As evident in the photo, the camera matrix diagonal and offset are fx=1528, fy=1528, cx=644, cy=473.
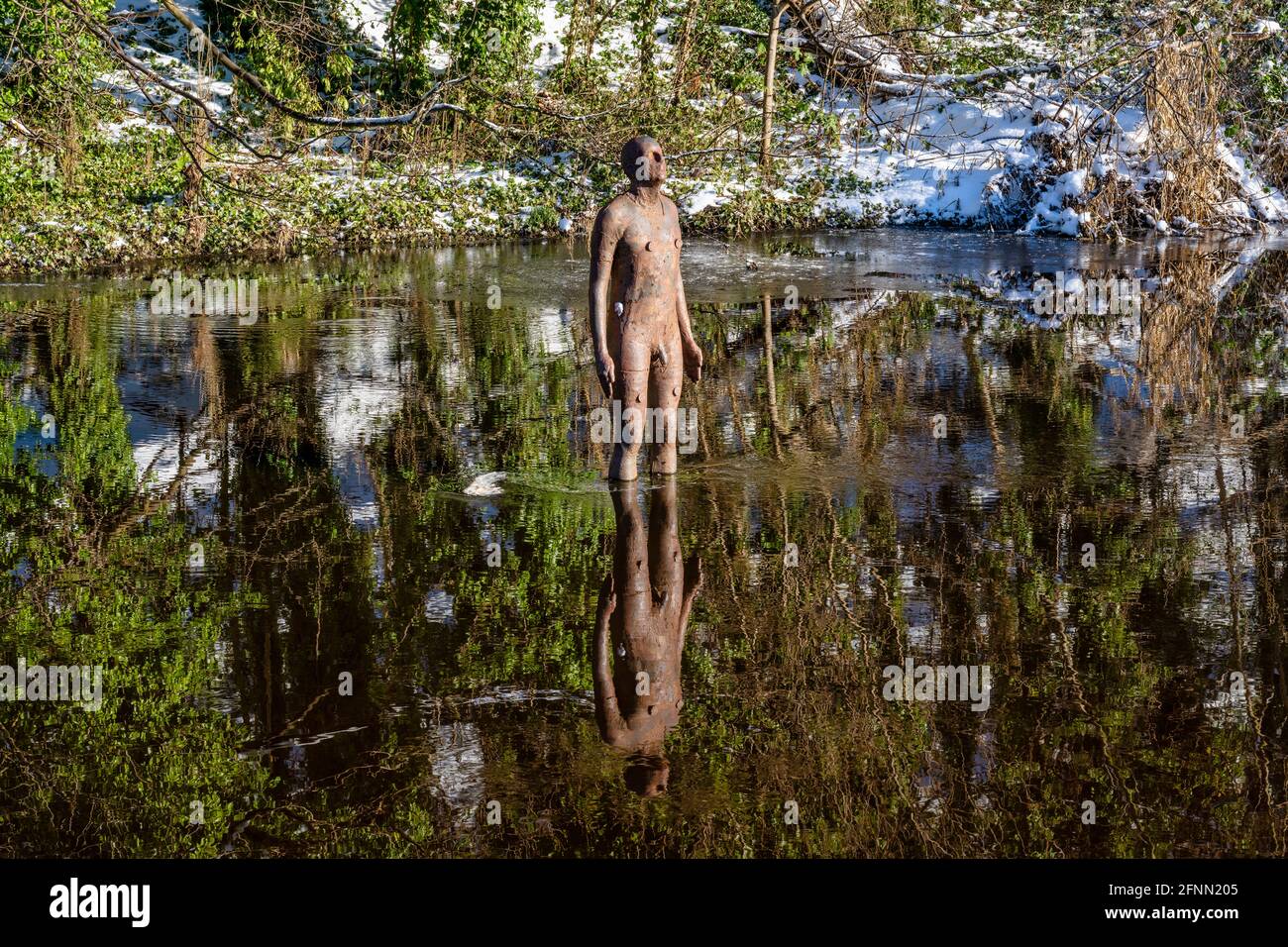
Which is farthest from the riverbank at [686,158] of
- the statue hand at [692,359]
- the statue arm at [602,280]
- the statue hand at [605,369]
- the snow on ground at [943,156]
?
the statue hand at [605,369]

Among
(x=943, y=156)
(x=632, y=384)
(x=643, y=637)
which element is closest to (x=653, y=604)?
Result: (x=643, y=637)

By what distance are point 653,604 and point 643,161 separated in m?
2.71

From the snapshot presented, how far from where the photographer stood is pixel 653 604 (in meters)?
7.09

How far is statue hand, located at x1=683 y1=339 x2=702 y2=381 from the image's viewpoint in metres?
9.03

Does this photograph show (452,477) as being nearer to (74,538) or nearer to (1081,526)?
(74,538)

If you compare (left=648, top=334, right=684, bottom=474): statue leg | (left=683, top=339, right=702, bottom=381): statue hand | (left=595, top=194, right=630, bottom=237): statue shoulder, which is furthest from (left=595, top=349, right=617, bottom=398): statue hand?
(left=595, top=194, right=630, bottom=237): statue shoulder

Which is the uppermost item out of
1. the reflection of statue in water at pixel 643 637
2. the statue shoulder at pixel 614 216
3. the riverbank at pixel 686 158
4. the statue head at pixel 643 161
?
the riverbank at pixel 686 158

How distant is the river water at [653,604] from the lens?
5027mm

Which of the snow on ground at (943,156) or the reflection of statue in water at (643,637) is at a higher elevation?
the snow on ground at (943,156)


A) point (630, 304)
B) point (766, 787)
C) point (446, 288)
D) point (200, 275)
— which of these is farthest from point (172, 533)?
point (200, 275)

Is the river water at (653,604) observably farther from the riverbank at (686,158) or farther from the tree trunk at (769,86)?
the tree trunk at (769,86)

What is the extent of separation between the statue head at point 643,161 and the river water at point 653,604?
5.97 ft

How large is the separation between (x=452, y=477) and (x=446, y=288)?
31.2 ft

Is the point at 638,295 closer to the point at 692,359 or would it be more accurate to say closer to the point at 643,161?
the point at 692,359
